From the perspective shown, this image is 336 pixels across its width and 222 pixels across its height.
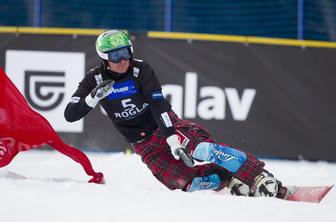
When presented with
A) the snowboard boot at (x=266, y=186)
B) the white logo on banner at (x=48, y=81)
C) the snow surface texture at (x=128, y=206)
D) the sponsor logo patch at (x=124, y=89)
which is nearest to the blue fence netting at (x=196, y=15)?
the white logo on banner at (x=48, y=81)

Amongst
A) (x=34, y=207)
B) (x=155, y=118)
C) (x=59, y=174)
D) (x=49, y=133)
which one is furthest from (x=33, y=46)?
(x=34, y=207)

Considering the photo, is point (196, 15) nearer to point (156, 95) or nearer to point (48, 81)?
point (48, 81)

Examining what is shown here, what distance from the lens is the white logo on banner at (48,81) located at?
8320mm

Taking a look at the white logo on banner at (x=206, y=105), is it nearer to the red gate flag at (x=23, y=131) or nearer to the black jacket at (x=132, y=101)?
the black jacket at (x=132, y=101)

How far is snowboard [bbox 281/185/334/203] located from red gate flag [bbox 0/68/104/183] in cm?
152

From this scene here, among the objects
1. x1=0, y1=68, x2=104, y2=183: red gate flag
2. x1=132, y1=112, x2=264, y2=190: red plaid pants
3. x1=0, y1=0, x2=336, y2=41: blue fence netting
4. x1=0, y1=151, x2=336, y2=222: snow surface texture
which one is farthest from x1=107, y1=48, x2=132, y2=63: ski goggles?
x1=0, y1=0, x2=336, y2=41: blue fence netting

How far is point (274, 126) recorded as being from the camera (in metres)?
8.42

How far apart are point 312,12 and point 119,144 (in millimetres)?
3714

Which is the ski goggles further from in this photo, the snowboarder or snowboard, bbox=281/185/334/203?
snowboard, bbox=281/185/334/203

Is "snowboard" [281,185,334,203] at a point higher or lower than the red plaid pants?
lower

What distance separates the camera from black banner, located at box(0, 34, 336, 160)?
8.38 metres

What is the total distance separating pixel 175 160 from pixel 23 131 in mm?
1297

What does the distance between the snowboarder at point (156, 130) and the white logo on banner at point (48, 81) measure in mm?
3176

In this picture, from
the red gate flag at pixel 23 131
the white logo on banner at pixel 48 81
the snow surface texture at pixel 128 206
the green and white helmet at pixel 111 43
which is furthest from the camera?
the white logo on banner at pixel 48 81
